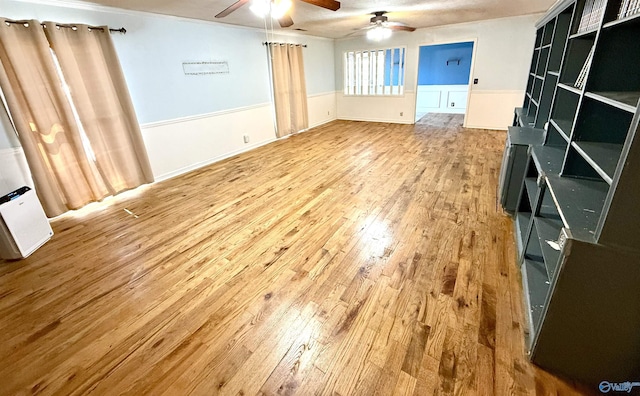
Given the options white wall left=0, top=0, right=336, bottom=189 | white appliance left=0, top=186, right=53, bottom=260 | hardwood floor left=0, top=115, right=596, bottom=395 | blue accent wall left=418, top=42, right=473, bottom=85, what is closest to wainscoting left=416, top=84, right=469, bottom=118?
blue accent wall left=418, top=42, right=473, bottom=85

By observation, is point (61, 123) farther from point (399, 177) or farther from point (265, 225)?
point (399, 177)

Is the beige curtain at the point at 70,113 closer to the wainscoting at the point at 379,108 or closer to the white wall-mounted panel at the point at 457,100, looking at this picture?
the wainscoting at the point at 379,108

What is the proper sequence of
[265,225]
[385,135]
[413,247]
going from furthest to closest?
[385,135] < [265,225] < [413,247]

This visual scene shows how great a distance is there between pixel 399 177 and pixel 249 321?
2.76 meters

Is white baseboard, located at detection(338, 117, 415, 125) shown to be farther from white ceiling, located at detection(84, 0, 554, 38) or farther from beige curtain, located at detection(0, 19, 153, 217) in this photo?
beige curtain, located at detection(0, 19, 153, 217)

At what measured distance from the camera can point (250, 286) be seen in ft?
6.49

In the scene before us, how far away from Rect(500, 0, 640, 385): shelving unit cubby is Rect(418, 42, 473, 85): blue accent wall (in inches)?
250

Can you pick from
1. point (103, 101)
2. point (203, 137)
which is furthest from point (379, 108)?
point (103, 101)

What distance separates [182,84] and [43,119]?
1.71m

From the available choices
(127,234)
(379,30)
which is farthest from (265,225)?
(379,30)

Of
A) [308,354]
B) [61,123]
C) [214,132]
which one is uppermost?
[61,123]

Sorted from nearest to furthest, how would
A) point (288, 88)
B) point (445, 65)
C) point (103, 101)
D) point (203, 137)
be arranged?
point (103, 101) → point (203, 137) → point (288, 88) → point (445, 65)

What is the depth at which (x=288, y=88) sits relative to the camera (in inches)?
233

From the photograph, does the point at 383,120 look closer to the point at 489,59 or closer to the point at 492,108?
the point at 492,108
